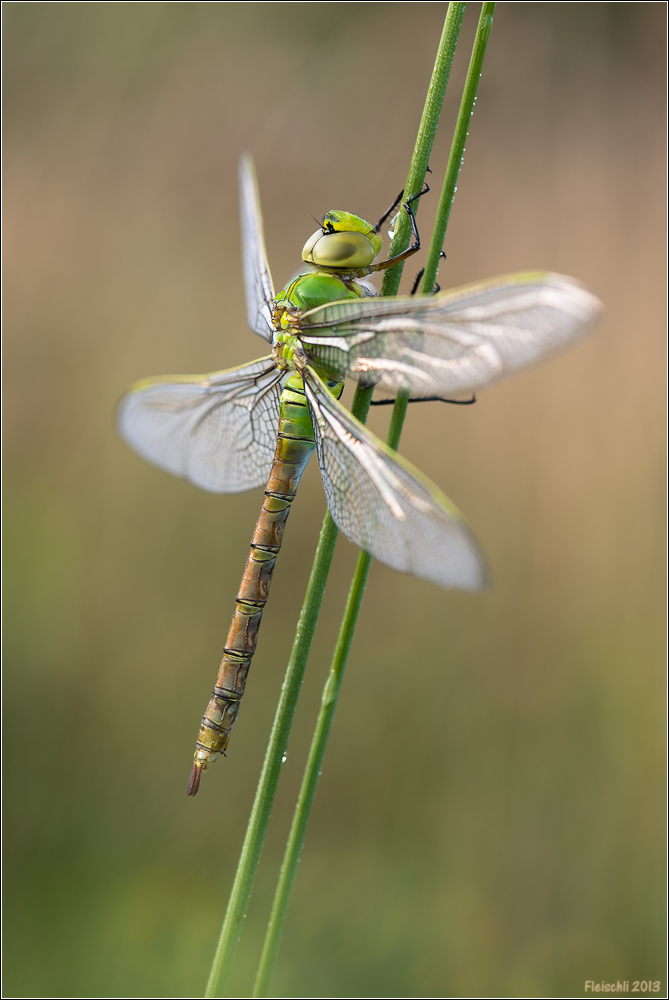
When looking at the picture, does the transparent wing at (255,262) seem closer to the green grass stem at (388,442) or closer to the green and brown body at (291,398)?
the green and brown body at (291,398)

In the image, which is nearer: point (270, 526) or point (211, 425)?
point (270, 526)

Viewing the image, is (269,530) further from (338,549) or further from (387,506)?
(338,549)

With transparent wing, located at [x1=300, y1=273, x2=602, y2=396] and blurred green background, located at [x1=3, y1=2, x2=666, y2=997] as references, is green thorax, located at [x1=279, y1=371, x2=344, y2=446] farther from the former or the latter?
blurred green background, located at [x1=3, y1=2, x2=666, y2=997]

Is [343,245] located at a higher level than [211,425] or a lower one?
higher

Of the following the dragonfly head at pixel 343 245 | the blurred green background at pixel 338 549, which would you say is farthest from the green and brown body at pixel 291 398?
the blurred green background at pixel 338 549

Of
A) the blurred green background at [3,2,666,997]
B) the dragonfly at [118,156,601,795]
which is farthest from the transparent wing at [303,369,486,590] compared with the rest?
the blurred green background at [3,2,666,997]

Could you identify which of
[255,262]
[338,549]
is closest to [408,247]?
[255,262]
